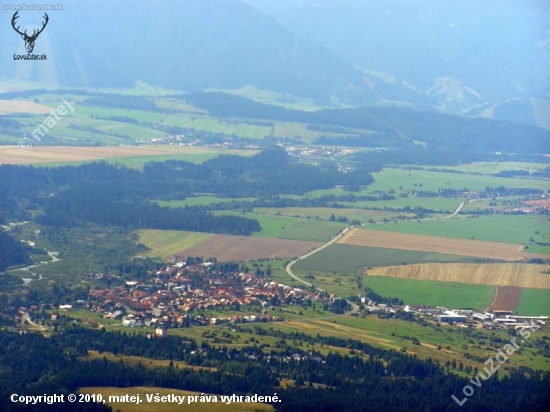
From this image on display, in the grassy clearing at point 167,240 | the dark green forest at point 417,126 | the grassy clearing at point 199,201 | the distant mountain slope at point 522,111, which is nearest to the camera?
the grassy clearing at point 167,240

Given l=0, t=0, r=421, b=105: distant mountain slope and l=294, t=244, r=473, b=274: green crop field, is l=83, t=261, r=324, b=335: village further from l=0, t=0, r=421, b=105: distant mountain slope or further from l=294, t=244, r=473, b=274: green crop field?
l=0, t=0, r=421, b=105: distant mountain slope

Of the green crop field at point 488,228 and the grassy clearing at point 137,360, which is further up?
the green crop field at point 488,228

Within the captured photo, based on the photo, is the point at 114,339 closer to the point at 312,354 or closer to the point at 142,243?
the point at 312,354

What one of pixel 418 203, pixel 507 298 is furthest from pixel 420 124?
pixel 507 298

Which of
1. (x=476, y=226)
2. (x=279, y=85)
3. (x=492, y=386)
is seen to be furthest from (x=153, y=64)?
(x=492, y=386)

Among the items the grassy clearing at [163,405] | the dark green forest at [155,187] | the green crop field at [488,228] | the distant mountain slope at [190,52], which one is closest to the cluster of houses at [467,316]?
the green crop field at [488,228]

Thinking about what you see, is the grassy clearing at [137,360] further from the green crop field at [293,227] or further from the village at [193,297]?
the green crop field at [293,227]
